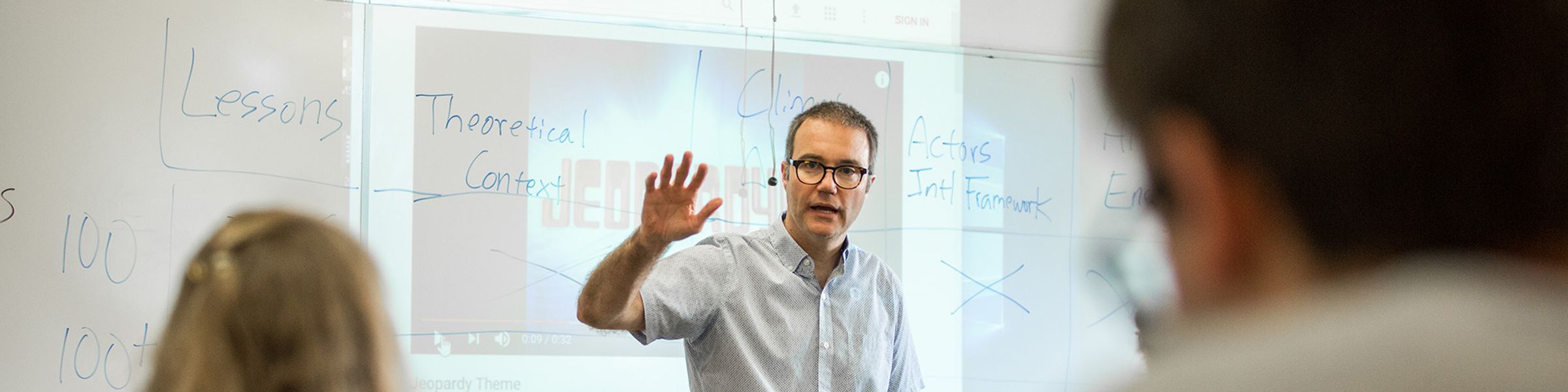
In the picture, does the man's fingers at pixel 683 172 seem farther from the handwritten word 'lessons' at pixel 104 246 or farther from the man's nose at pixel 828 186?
the handwritten word 'lessons' at pixel 104 246

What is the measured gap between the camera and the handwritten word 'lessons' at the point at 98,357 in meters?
2.58

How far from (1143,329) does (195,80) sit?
2602mm

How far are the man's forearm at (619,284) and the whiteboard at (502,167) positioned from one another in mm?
541

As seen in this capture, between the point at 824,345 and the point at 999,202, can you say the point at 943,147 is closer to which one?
the point at 999,202

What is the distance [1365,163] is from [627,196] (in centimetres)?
262

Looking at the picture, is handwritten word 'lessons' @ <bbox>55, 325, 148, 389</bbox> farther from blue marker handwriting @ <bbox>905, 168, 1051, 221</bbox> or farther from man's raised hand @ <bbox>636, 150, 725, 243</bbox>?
blue marker handwriting @ <bbox>905, 168, 1051, 221</bbox>

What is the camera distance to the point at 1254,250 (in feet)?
1.60

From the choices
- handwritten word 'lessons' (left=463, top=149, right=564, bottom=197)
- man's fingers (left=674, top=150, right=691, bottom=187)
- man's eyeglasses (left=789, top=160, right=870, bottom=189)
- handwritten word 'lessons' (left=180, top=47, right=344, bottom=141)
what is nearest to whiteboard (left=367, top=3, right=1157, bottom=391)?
handwritten word 'lessons' (left=463, top=149, right=564, bottom=197)

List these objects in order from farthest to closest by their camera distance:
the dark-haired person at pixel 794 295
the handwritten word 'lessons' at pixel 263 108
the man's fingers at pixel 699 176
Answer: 1. the handwritten word 'lessons' at pixel 263 108
2. the dark-haired person at pixel 794 295
3. the man's fingers at pixel 699 176

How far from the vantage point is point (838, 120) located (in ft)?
8.39

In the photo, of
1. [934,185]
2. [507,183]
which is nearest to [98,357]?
[507,183]

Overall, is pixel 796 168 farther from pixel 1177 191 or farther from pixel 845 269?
pixel 1177 191

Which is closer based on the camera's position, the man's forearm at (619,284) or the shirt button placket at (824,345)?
the man's forearm at (619,284)

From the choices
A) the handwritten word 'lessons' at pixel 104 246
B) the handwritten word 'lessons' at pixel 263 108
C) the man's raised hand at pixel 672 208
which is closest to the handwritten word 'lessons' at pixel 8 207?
the handwritten word 'lessons' at pixel 104 246
